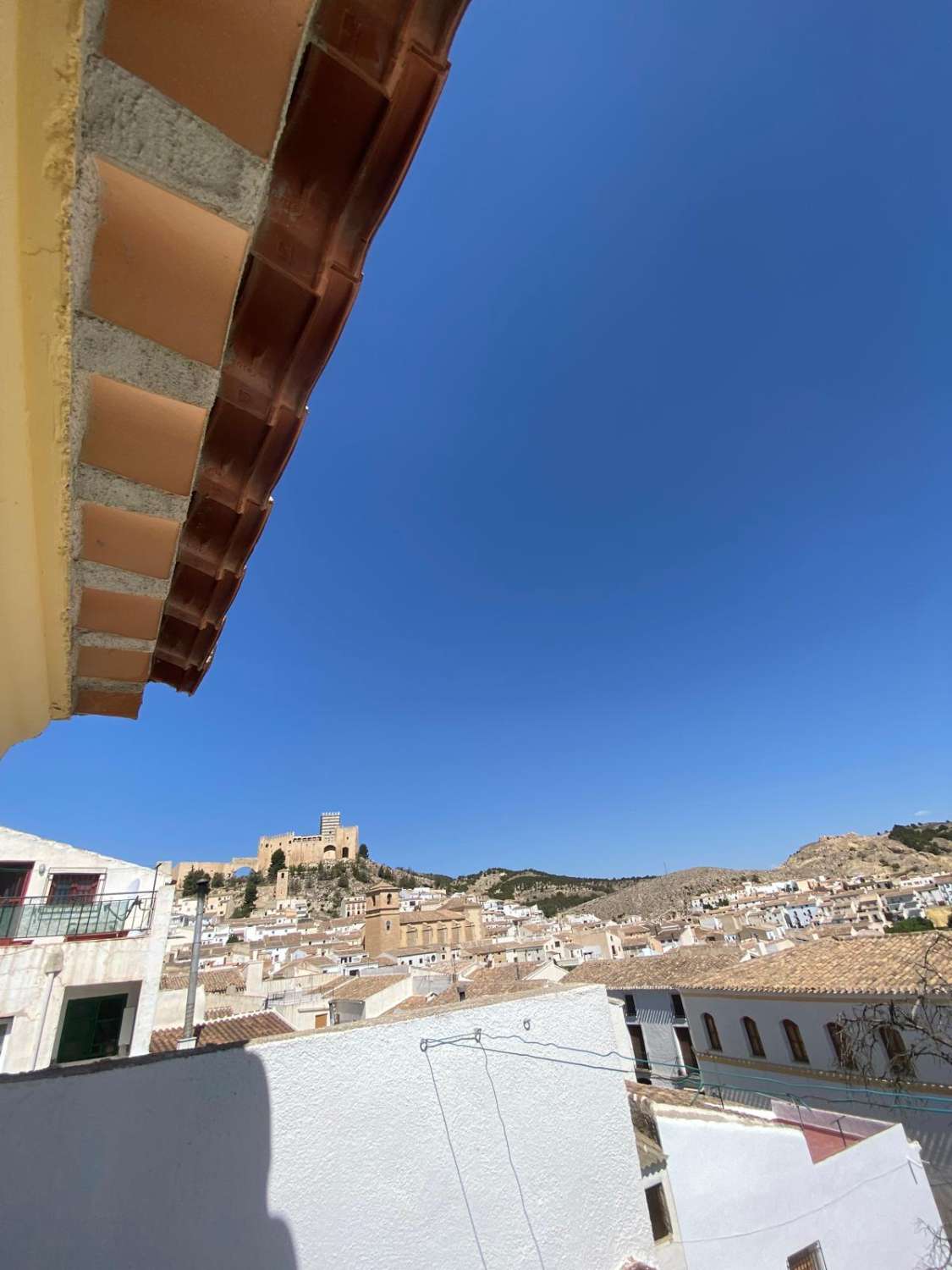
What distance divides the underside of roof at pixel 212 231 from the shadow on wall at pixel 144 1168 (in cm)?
319

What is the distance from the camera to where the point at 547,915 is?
84.4 meters

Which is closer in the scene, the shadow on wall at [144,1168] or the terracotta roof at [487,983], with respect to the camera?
the shadow on wall at [144,1168]

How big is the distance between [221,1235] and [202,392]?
467 centimetres

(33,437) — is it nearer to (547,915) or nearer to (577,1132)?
(577,1132)

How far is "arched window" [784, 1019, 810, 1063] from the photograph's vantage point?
1673 centimetres

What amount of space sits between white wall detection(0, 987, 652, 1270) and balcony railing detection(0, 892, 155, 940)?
8784mm

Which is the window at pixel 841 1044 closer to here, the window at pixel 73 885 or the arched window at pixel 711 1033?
the arched window at pixel 711 1033

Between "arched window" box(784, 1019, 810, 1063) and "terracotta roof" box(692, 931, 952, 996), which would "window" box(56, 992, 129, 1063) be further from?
"arched window" box(784, 1019, 810, 1063)

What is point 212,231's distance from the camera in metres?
0.97

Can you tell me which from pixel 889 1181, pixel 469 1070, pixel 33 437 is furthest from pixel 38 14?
pixel 889 1181

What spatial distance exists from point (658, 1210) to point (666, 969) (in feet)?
65.8

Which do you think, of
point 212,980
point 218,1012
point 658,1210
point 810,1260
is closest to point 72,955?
point 658,1210

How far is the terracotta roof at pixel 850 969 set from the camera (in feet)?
48.4

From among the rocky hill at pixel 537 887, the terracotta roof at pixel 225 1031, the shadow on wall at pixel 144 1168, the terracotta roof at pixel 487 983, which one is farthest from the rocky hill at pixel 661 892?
the shadow on wall at pixel 144 1168
